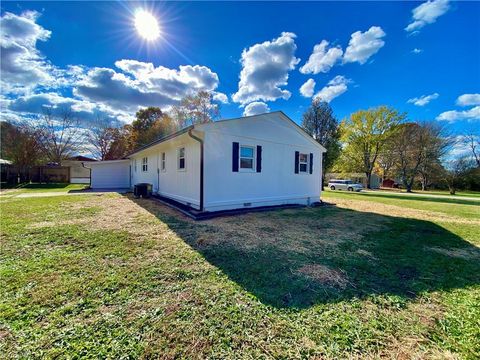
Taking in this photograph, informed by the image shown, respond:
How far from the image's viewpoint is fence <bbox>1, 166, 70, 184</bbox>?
17359mm

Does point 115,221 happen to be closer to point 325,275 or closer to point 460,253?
point 325,275

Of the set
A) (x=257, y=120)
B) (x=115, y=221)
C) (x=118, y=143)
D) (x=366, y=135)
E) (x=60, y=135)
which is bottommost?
(x=115, y=221)

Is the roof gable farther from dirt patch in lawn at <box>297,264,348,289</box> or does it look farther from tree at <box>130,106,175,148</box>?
tree at <box>130,106,175,148</box>

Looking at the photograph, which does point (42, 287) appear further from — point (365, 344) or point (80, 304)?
point (365, 344)

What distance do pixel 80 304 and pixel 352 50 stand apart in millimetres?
13881

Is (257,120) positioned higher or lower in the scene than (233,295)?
higher

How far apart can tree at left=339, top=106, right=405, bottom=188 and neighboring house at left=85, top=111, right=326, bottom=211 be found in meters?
20.4

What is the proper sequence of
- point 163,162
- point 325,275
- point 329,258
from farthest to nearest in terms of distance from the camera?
1. point 163,162
2. point 329,258
3. point 325,275

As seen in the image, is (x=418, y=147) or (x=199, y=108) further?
(x=418, y=147)

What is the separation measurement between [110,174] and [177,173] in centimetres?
1294

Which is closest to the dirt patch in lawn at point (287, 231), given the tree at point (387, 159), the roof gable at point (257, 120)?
the roof gable at point (257, 120)

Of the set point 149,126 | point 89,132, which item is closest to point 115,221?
point 149,126

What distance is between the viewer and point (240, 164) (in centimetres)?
771

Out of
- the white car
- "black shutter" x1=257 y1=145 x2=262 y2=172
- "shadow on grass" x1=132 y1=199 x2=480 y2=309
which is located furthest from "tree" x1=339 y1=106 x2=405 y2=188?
"shadow on grass" x1=132 y1=199 x2=480 y2=309
